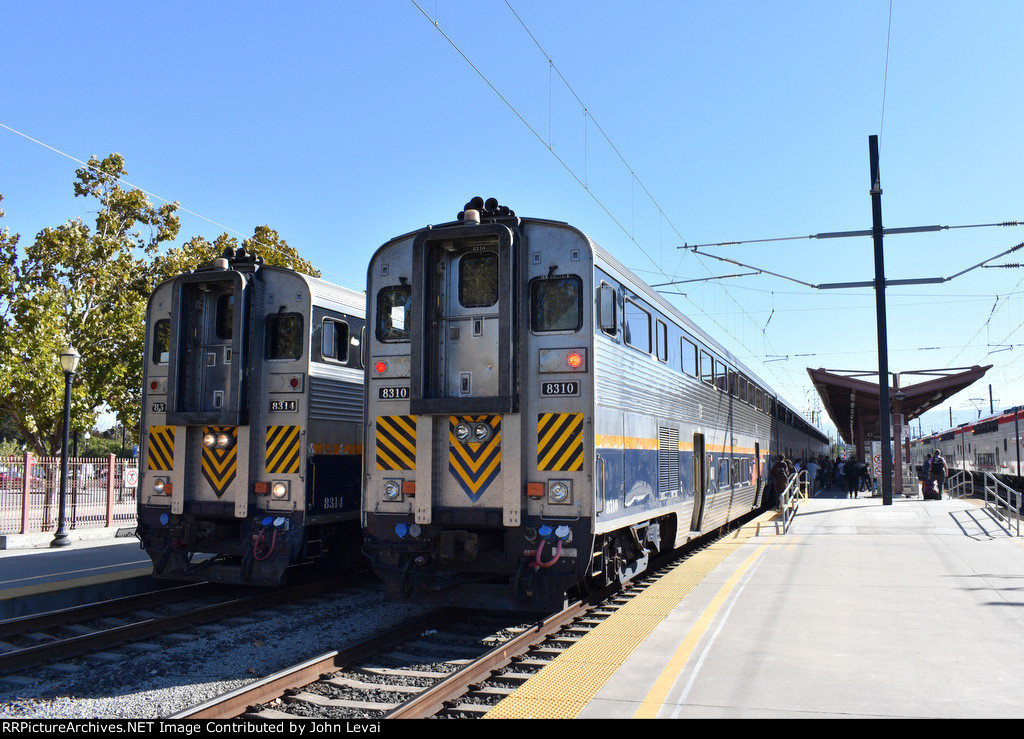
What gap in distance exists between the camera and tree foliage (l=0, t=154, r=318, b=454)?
2041 centimetres

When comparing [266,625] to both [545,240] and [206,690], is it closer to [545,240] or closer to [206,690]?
[206,690]

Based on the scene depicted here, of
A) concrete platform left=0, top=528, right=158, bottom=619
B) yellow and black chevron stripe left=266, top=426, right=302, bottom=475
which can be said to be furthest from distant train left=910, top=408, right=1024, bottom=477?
concrete platform left=0, top=528, right=158, bottom=619

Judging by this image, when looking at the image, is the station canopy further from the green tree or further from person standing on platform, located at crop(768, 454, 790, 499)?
A: the green tree

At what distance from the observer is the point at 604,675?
598 centimetres

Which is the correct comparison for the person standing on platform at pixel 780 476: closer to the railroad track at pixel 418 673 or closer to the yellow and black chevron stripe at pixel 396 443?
the railroad track at pixel 418 673

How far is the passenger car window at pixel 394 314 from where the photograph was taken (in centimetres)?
870

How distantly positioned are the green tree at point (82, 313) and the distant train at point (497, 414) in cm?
1555

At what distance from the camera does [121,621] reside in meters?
9.00

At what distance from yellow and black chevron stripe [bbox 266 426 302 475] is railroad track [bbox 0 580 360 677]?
1.60 m

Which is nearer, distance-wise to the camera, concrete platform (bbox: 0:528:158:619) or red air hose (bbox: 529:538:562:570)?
red air hose (bbox: 529:538:562:570)

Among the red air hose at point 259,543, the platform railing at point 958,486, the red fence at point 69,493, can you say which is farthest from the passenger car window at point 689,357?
the platform railing at point 958,486

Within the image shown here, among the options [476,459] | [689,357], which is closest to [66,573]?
[476,459]

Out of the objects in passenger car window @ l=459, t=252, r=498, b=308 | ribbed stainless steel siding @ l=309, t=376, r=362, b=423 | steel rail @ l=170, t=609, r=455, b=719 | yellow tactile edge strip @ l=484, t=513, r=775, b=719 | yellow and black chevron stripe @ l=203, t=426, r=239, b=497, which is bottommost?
steel rail @ l=170, t=609, r=455, b=719

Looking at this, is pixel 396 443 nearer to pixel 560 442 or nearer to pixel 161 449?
pixel 560 442
